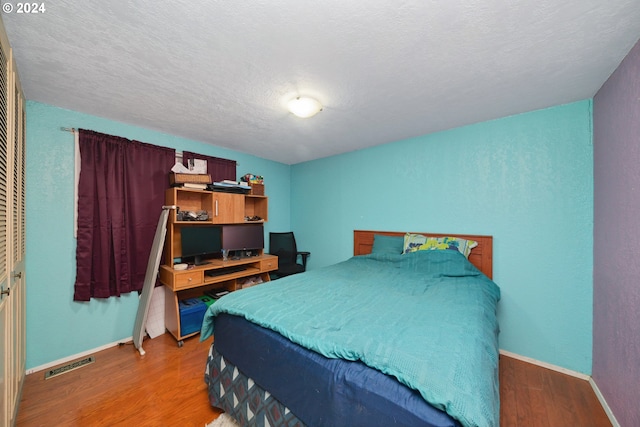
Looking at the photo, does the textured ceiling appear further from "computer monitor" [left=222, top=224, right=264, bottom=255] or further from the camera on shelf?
"computer monitor" [left=222, top=224, right=264, bottom=255]

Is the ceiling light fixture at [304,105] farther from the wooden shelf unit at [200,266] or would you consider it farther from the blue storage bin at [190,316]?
the blue storage bin at [190,316]

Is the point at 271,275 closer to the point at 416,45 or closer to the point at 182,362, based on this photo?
the point at 182,362

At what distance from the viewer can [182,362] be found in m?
2.25

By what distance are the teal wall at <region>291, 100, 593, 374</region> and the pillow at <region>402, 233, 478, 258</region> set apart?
157mm

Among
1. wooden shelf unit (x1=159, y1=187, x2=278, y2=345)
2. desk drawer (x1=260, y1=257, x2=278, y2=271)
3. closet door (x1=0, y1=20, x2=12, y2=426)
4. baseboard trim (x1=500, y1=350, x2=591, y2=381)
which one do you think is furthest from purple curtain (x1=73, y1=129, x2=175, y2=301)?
baseboard trim (x1=500, y1=350, x2=591, y2=381)

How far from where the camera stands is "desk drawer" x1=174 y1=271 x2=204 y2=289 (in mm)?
2553

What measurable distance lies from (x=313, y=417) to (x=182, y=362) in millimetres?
1768

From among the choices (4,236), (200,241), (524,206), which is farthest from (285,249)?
(524,206)

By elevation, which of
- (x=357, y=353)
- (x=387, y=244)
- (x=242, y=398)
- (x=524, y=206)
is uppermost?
(x=524, y=206)

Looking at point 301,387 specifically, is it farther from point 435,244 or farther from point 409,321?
point 435,244

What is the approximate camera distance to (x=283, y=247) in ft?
13.5

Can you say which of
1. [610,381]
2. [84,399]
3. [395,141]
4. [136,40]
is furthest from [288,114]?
[610,381]

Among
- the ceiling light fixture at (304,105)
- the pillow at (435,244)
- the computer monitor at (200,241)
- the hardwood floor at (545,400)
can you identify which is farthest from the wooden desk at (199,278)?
the hardwood floor at (545,400)

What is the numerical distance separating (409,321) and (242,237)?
2.63 meters
